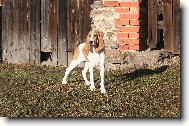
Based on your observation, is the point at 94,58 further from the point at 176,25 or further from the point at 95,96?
the point at 176,25

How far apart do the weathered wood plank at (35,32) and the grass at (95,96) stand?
6.04 ft

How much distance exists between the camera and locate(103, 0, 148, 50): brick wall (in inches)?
348

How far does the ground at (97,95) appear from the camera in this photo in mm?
6086

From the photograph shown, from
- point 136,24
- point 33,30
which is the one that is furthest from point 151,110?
point 33,30

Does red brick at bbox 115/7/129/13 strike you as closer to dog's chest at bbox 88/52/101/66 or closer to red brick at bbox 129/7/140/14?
red brick at bbox 129/7/140/14

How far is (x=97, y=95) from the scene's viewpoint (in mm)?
6750

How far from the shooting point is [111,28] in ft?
29.8

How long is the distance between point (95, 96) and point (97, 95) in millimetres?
55

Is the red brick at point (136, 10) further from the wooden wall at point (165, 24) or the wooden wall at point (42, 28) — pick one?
the wooden wall at point (42, 28)

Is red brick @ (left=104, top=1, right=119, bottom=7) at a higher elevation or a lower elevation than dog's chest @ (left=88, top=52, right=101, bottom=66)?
higher

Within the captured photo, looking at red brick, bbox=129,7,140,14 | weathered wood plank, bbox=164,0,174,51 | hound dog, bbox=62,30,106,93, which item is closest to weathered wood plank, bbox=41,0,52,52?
red brick, bbox=129,7,140,14

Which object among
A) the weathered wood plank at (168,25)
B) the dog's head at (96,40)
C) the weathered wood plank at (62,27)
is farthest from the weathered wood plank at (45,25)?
the dog's head at (96,40)

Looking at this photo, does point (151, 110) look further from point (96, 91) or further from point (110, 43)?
point (110, 43)

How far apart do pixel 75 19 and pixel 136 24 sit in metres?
1.56
